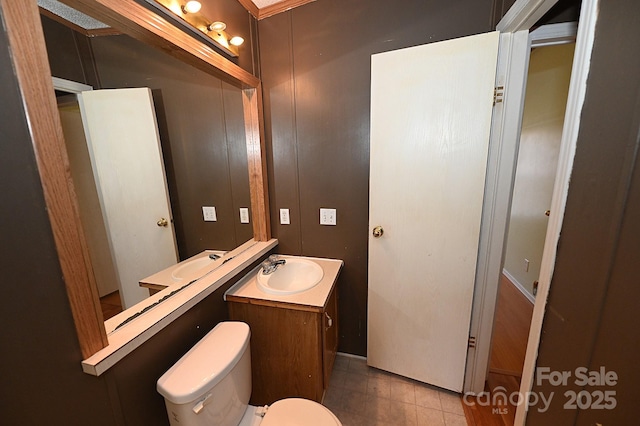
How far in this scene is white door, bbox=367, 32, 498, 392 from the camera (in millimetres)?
1189

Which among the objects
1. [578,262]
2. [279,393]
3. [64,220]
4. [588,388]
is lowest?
[279,393]

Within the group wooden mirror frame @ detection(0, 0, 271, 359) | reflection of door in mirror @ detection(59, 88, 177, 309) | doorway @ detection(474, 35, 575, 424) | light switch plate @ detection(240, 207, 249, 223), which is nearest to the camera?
wooden mirror frame @ detection(0, 0, 271, 359)

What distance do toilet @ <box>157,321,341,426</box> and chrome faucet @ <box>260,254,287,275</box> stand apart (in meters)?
0.41

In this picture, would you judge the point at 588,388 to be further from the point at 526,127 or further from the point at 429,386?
the point at 526,127

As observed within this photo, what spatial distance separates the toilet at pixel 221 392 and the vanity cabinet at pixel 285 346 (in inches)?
7.9

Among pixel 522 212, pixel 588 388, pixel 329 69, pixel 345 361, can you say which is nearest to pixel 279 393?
pixel 345 361

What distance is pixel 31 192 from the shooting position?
581mm

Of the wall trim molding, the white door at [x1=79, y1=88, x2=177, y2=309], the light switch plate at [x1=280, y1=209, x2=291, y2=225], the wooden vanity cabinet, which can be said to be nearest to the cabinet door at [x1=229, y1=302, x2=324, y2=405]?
the wooden vanity cabinet

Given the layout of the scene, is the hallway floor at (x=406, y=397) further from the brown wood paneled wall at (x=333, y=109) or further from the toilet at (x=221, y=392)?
the toilet at (x=221, y=392)

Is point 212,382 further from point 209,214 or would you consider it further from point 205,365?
point 209,214

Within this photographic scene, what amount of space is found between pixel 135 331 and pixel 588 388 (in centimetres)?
139

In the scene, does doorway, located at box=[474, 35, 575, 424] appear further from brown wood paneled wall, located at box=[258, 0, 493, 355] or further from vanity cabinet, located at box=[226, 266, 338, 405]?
vanity cabinet, located at box=[226, 266, 338, 405]

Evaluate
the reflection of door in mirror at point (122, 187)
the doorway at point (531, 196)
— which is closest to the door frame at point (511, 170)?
the doorway at point (531, 196)

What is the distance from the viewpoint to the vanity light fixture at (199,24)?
94 cm
